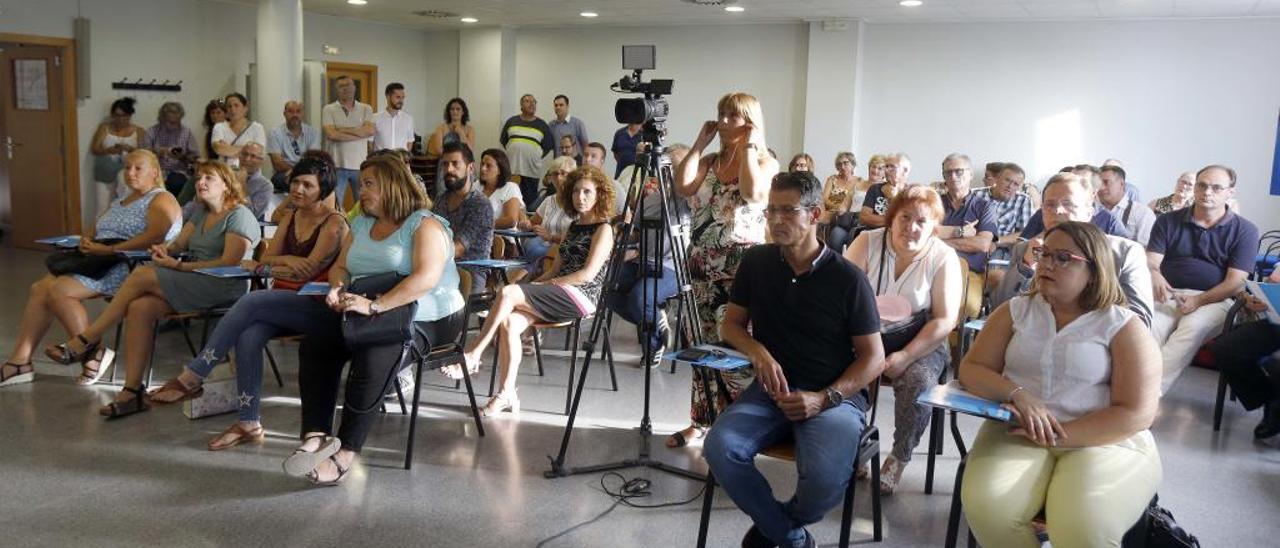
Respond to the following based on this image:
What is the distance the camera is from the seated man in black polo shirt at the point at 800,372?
8.80 ft

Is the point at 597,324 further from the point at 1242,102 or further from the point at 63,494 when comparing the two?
the point at 1242,102

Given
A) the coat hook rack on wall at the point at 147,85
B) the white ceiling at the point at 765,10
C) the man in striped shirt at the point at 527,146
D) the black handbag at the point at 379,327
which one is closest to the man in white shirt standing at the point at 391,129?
the man in striped shirt at the point at 527,146

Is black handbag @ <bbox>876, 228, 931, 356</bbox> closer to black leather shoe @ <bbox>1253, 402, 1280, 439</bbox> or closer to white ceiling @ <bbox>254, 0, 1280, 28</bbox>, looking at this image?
black leather shoe @ <bbox>1253, 402, 1280, 439</bbox>

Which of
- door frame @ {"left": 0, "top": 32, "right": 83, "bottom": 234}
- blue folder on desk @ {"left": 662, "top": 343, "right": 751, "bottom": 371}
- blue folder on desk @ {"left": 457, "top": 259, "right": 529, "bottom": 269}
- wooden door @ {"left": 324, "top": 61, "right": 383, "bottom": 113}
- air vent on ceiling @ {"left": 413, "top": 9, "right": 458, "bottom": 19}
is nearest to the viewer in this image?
blue folder on desk @ {"left": 662, "top": 343, "right": 751, "bottom": 371}

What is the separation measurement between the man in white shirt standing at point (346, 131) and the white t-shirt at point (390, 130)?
186mm

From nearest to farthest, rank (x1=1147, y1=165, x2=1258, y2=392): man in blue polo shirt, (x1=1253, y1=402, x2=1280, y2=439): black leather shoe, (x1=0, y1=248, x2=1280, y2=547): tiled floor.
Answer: (x1=0, y1=248, x2=1280, y2=547): tiled floor → (x1=1253, y1=402, x2=1280, y2=439): black leather shoe → (x1=1147, y1=165, x2=1258, y2=392): man in blue polo shirt

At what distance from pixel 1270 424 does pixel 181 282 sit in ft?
15.6

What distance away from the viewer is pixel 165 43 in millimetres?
10273

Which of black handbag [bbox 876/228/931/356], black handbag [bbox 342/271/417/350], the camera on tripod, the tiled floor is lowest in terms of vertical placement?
the tiled floor

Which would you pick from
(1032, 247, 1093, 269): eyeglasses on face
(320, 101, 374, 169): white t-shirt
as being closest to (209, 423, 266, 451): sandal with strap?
(1032, 247, 1093, 269): eyeglasses on face

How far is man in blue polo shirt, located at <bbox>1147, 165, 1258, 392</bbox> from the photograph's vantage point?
4820 millimetres

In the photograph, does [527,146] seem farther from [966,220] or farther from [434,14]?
[966,220]

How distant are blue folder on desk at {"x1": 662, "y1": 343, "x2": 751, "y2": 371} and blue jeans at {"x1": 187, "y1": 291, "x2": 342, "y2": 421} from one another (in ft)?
5.47

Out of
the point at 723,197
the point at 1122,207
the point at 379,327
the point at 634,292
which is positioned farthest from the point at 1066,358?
the point at 1122,207
